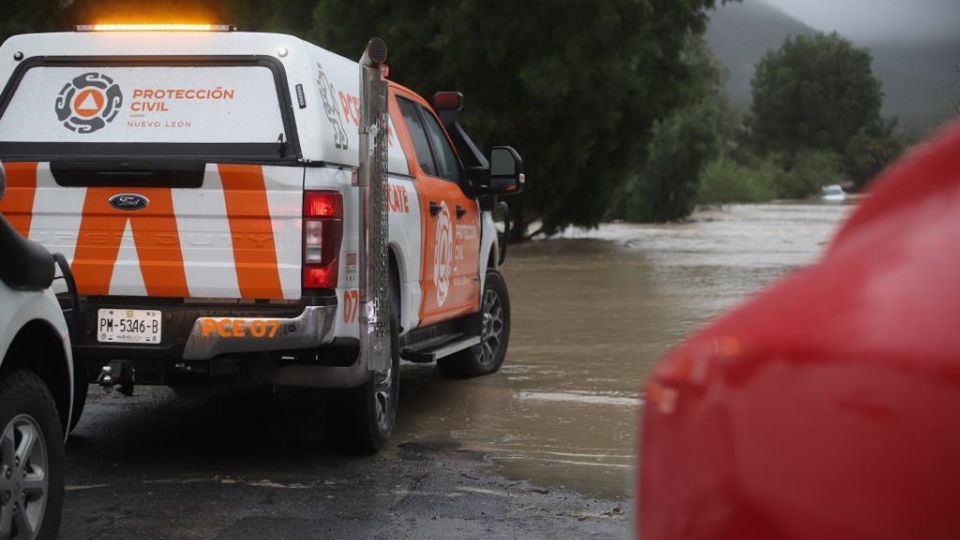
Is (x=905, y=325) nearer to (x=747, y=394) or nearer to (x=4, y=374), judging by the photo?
(x=747, y=394)

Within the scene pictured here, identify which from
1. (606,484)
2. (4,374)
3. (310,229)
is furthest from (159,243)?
(606,484)

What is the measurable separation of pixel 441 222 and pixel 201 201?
2240 millimetres

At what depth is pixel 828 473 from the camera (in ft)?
5.33

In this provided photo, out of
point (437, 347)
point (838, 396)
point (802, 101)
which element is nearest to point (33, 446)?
point (838, 396)

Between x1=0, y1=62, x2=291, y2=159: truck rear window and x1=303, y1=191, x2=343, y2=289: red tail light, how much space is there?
380 mm

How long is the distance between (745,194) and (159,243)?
77.2m

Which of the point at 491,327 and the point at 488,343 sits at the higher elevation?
the point at 491,327

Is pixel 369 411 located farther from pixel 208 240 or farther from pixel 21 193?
pixel 21 193

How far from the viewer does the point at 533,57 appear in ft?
74.4

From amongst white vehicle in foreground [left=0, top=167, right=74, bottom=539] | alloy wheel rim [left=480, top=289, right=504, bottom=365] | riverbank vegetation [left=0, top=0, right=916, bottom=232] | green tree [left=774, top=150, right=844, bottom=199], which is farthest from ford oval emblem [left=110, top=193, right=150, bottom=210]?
green tree [left=774, top=150, right=844, bottom=199]

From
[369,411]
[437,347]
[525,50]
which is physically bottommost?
[369,411]

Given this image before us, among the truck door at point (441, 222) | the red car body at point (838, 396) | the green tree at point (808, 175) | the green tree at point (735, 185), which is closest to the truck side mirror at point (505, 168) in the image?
the truck door at point (441, 222)

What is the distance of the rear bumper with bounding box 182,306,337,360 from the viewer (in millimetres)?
5953

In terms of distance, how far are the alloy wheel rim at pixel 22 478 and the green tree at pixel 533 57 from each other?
1800cm
